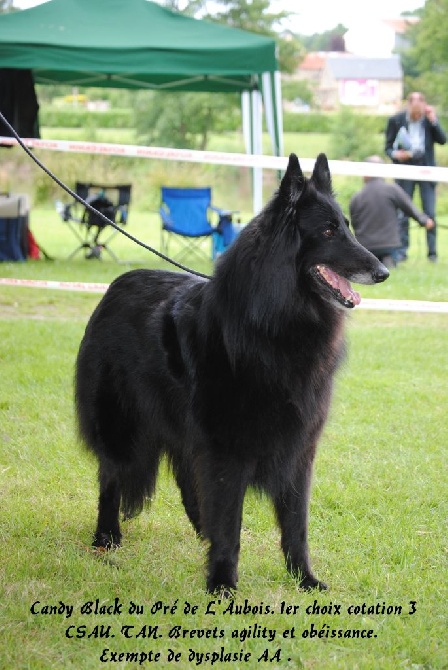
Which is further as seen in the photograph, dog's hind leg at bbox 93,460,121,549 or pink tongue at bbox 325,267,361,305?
dog's hind leg at bbox 93,460,121,549

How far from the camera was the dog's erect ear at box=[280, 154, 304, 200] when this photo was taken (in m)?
2.79

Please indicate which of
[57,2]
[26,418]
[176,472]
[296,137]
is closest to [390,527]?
[176,472]

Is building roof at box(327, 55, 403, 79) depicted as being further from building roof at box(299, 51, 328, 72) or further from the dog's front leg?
the dog's front leg

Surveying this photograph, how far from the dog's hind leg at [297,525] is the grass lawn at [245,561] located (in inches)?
2.6

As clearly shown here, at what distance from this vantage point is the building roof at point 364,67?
224ft

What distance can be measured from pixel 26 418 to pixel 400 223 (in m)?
8.14

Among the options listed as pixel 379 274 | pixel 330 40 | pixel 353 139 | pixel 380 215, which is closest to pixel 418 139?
pixel 380 215

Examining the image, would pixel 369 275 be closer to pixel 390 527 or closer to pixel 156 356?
pixel 156 356

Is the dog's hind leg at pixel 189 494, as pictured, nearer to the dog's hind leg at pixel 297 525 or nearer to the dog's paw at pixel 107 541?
the dog's paw at pixel 107 541

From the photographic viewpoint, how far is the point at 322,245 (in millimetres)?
2830

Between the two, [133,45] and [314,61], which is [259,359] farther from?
[314,61]

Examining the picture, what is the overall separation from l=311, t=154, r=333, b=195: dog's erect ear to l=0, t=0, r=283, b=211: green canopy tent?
→ 7824mm

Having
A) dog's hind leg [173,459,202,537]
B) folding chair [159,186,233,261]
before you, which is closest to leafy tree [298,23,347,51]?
folding chair [159,186,233,261]

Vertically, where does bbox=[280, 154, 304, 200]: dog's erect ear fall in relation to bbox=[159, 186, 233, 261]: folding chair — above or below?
above
